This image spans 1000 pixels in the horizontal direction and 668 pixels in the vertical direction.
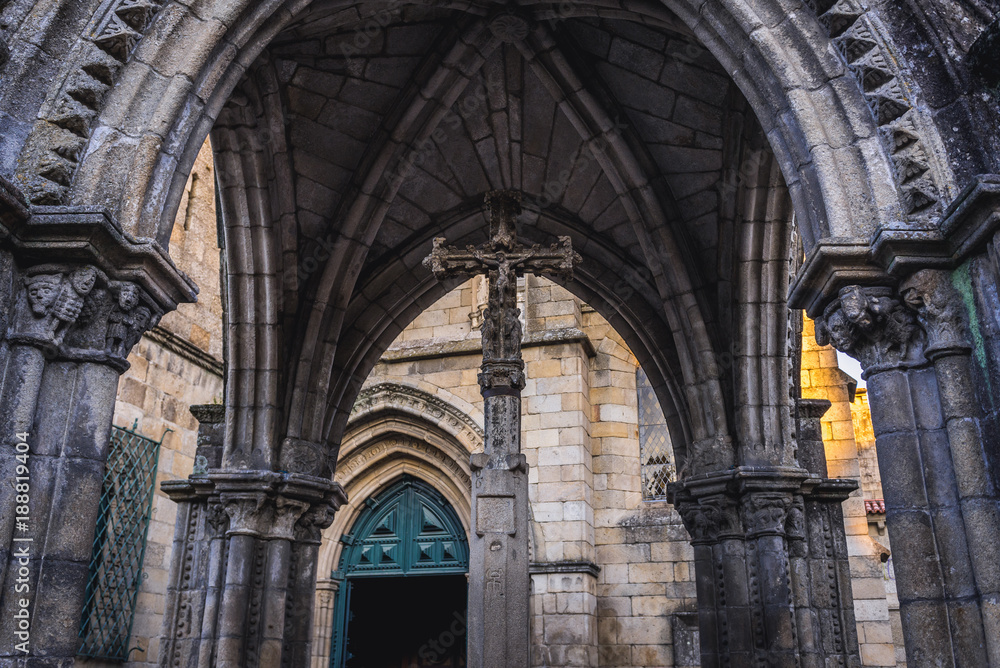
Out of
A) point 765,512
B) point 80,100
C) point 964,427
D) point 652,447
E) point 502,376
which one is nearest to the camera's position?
point 964,427

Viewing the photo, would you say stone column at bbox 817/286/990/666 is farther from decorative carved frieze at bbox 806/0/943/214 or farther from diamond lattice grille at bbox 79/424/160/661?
diamond lattice grille at bbox 79/424/160/661

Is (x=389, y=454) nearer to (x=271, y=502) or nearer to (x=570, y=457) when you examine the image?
(x=570, y=457)

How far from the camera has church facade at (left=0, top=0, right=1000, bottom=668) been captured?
3.37m

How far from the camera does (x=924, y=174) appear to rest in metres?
3.59

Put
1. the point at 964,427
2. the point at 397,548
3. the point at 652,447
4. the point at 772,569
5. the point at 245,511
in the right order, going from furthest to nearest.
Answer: the point at 397,548, the point at 652,447, the point at 245,511, the point at 772,569, the point at 964,427

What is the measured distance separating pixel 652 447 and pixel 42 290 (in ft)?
26.2

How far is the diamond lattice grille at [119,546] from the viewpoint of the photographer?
8062 mm

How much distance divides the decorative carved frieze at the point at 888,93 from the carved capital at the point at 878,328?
0.39 m

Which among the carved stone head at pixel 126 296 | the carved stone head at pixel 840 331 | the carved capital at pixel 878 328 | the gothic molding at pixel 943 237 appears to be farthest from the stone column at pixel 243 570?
the gothic molding at pixel 943 237

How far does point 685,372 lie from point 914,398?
3.76 metres

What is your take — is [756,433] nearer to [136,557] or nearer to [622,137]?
[622,137]

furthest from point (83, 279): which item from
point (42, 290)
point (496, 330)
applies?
point (496, 330)

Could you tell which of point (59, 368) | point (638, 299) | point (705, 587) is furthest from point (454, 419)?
point (59, 368)

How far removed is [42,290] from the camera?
3.35 meters
